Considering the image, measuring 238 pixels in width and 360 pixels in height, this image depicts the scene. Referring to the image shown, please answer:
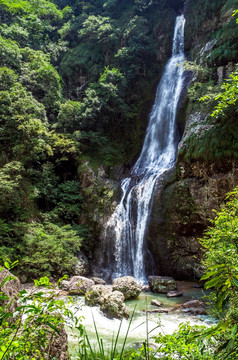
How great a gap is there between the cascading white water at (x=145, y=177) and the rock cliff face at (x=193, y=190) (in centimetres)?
79

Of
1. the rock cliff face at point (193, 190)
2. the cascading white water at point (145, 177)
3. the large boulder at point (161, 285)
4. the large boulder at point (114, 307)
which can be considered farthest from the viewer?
the cascading white water at point (145, 177)

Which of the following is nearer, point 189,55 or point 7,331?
point 7,331

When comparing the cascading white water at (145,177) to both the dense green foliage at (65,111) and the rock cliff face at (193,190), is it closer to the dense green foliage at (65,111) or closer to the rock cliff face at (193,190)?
the rock cliff face at (193,190)

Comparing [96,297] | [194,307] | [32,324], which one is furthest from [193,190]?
[32,324]

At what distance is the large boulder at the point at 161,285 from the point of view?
9.46m

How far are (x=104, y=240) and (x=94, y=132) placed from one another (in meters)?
7.80

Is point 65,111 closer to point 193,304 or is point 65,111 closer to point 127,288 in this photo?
point 127,288

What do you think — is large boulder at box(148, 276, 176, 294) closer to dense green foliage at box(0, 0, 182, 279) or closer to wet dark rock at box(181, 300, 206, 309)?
wet dark rock at box(181, 300, 206, 309)

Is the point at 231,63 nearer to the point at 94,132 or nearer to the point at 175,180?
the point at 175,180

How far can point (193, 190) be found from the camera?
11.6m

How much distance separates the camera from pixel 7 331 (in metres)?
1.42

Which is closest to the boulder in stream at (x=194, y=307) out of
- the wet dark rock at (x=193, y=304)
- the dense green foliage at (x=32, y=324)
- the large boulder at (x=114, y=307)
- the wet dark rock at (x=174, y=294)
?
the wet dark rock at (x=193, y=304)

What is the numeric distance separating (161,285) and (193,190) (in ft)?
14.9

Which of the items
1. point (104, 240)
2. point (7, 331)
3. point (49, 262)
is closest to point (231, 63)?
point (104, 240)
